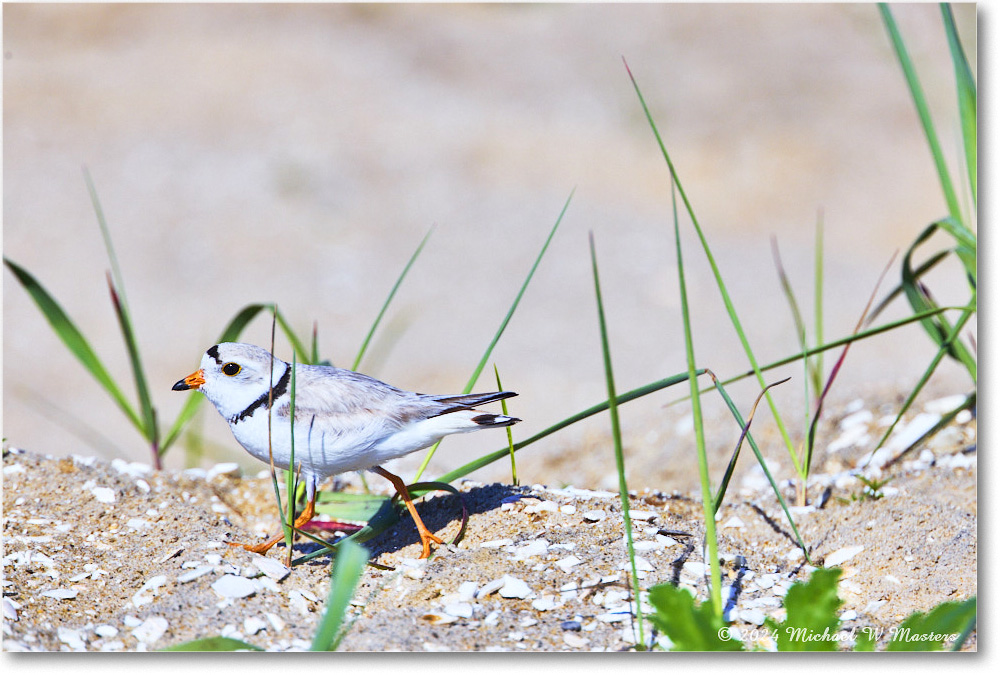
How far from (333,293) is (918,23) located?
3.54 metres

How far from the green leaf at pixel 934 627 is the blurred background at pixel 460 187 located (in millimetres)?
2056

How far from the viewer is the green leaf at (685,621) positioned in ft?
5.83

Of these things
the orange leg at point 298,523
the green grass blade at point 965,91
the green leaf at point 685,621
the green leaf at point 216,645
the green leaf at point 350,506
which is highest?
the green grass blade at point 965,91

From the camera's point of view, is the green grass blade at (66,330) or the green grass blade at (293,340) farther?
the green grass blade at (66,330)

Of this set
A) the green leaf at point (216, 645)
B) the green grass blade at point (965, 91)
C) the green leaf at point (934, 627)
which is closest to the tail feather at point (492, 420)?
the green leaf at point (216, 645)

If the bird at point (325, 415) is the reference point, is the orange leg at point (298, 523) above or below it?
below

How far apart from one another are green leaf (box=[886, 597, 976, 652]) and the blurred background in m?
2.06

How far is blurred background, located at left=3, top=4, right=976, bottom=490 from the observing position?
4914 mm

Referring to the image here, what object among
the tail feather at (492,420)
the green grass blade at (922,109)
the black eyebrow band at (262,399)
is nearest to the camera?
the tail feather at (492,420)

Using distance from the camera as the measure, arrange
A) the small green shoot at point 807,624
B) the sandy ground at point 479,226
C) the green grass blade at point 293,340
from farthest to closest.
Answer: the sandy ground at point 479,226
the green grass blade at point 293,340
the small green shoot at point 807,624

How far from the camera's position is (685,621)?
70.7 inches

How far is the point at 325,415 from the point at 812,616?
117 centimetres

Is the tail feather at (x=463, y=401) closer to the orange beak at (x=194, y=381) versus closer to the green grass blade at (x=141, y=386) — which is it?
the orange beak at (x=194, y=381)

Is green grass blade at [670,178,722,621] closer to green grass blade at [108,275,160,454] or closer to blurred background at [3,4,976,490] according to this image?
green grass blade at [108,275,160,454]
